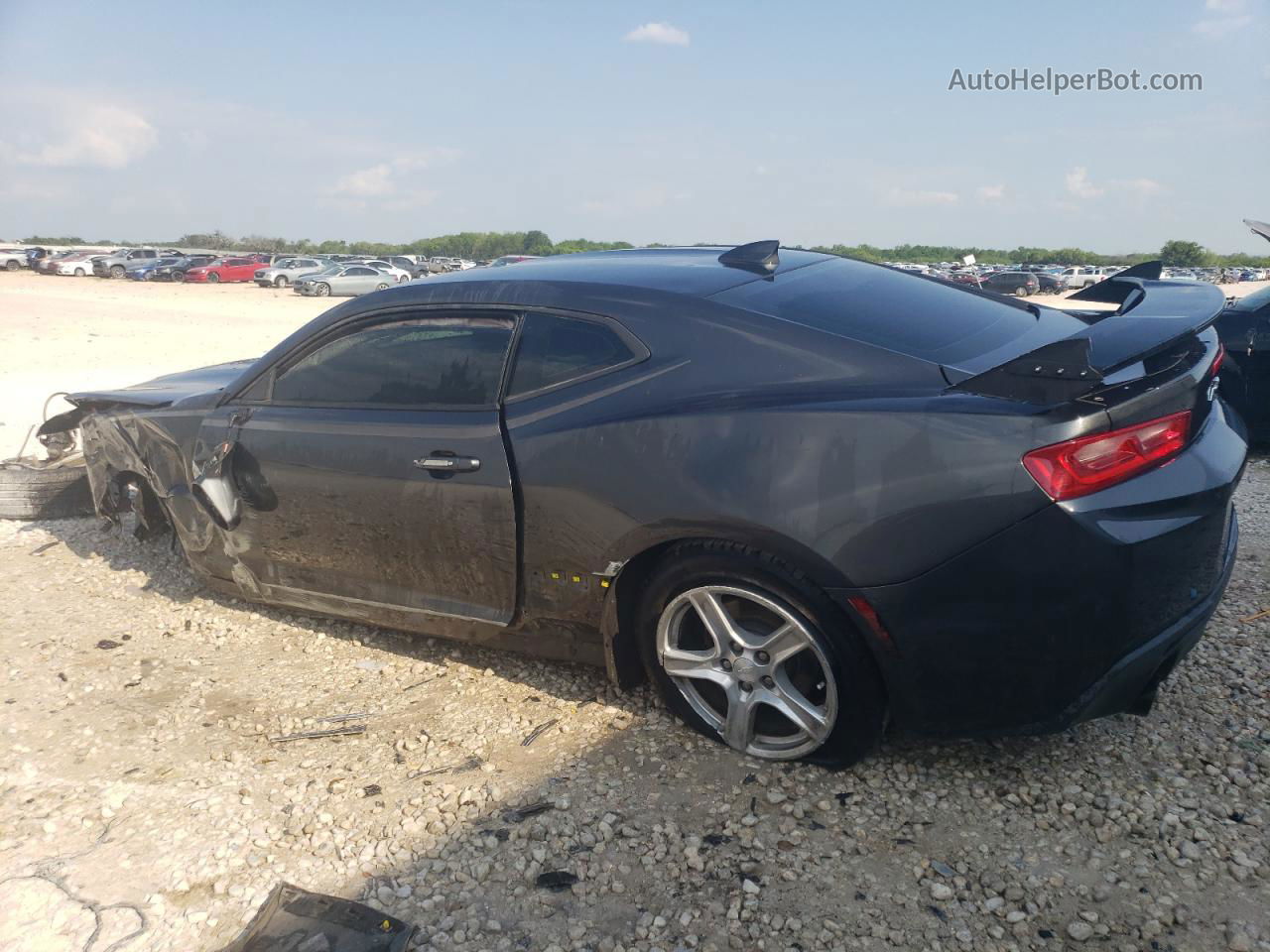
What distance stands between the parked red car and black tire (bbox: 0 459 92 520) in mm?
44248

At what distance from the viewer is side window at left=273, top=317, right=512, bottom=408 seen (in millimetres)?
3379

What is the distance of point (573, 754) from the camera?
3168mm

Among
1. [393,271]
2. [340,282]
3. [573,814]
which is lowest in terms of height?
[573,814]

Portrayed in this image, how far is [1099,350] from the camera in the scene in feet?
8.72

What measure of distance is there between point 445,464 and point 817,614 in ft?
4.63

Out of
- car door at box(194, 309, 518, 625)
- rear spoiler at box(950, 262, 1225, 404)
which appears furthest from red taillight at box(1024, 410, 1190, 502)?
car door at box(194, 309, 518, 625)

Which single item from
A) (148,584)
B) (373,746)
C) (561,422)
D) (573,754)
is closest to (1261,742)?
(573,754)

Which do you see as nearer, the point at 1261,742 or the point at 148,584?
the point at 1261,742

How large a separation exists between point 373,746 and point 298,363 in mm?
1616

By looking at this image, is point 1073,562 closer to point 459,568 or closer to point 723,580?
point 723,580

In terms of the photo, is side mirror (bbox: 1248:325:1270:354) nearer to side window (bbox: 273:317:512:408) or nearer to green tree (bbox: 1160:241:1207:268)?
side window (bbox: 273:317:512:408)

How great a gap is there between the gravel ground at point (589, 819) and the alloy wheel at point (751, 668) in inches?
4.4

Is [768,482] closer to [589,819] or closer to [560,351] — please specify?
[560,351]

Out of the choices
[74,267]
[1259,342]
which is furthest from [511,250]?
[1259,342]
